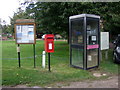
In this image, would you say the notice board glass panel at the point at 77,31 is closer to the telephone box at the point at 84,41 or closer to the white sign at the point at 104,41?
the telephone box at the point at 84,41

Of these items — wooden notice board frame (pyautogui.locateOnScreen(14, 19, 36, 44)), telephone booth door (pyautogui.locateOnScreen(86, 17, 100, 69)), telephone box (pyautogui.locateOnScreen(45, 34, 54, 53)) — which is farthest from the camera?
telephone booth door (pyautogui.locateOnScreen(86, 17, 100, 69))

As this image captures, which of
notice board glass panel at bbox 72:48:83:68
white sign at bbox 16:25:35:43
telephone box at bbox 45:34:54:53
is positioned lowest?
notice board glass panel at bbox 72:48:83:68

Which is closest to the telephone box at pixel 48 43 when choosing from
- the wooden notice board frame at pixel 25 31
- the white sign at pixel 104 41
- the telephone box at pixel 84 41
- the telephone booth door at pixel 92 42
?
the wooden notice board frame at pixel 25 31

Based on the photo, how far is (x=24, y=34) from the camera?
621 centimetres

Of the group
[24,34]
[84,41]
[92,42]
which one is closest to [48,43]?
[24,34]

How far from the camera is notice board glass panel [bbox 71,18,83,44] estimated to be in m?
6.52

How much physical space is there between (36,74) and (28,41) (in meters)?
1.65

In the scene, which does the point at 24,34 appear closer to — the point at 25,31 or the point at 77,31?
the point at 25,31

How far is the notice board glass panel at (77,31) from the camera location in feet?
21.4

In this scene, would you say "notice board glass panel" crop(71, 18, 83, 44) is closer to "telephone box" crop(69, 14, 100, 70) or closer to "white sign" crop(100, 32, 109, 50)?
"telephone box" crop(69, 14, 100, 70)

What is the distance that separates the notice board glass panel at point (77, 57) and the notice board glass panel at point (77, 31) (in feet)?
1.35

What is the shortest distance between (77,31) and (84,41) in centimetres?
86

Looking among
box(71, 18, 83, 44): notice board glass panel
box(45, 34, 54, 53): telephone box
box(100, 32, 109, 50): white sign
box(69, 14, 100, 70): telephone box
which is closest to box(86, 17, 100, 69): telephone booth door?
box(69, 14, 100, 70): telephone box

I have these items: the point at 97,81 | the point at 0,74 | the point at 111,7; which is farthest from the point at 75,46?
the point at 111,7
